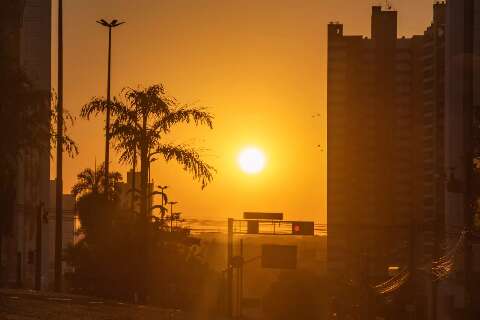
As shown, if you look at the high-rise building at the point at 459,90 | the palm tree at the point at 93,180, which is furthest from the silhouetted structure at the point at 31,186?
the high-rise building at the point at 459,90

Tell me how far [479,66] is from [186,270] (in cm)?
6269

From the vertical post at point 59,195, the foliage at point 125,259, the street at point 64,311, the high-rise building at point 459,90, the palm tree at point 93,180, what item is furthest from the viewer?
the high-rise building at point 459,90

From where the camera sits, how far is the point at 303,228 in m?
84.5

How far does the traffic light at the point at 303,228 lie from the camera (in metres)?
83.1

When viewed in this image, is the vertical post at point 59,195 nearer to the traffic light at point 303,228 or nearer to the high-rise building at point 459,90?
the traffic light at point 303,228

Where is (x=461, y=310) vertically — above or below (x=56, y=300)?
below

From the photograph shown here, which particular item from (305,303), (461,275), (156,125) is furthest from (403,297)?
(156,125)

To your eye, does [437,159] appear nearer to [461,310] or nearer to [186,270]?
[461,310]

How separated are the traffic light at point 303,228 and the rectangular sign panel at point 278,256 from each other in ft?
18.6

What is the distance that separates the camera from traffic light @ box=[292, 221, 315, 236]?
273ft

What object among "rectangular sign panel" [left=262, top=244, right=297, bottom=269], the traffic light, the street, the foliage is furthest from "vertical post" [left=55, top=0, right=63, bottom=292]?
"rectangular sign panel" [left=262, top=244, right=297, bottom=269]

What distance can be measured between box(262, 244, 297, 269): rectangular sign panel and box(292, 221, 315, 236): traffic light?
5676 millimetres

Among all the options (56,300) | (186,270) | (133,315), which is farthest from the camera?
(186,270)

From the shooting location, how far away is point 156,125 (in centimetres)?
4781
